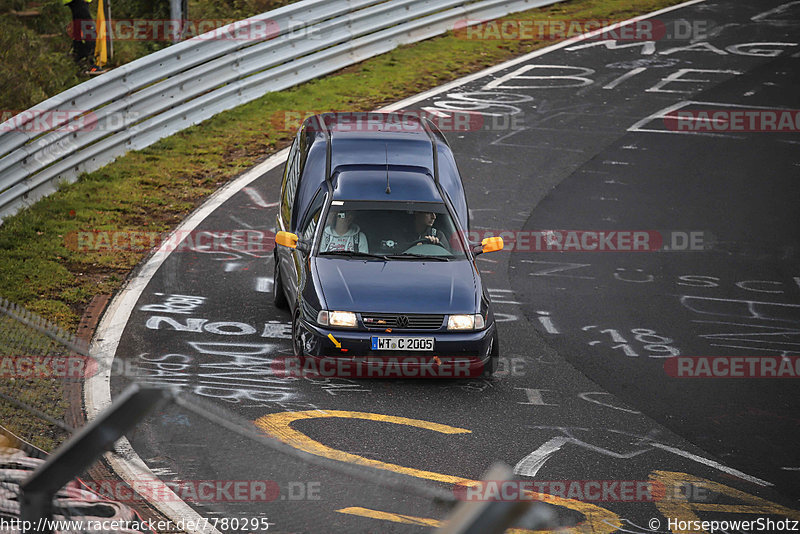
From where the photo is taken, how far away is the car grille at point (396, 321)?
8.80 meters

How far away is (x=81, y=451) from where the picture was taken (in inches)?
133

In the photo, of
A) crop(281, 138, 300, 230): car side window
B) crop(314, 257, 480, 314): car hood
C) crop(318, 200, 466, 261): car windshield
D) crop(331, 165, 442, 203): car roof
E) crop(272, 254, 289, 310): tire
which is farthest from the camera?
crop(281, 138, 300, 230): car side window

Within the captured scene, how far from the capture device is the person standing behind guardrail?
54.2 feet

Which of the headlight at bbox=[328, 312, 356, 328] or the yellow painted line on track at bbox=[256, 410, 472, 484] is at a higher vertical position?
the headlight at bbox=[328, 312, 356, 328]

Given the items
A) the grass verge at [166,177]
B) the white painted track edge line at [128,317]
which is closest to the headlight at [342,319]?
the white painted track edge line at [128,317]

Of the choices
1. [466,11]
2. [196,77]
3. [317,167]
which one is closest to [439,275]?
[317,167]

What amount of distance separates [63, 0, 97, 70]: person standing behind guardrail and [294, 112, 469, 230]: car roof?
274 inches

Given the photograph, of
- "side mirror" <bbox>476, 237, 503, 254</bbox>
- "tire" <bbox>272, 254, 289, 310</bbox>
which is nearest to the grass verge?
"tire" <bbox>272, 254, 289, 310</bbox>

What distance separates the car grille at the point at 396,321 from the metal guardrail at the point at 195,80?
589 centimetres

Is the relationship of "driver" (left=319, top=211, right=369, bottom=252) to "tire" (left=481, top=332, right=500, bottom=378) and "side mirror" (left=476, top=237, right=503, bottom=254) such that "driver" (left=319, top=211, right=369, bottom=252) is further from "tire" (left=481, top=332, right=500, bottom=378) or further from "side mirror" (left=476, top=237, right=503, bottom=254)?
"tire" (left=481, top=332, right=500, bottom=378)

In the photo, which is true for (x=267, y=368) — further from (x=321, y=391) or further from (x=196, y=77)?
(x=196, y=77)

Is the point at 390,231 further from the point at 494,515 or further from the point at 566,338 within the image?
the point at 494,515

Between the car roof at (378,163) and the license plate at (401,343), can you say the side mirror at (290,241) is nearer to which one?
the car roof at (378,163)

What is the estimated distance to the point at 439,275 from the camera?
9.34 m
